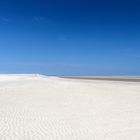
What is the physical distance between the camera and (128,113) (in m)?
10.1

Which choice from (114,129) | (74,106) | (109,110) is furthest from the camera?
(74,106)

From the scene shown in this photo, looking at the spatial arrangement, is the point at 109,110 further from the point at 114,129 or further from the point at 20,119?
the point at 20,119

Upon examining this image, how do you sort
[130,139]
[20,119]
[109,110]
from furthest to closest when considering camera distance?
[109,110], [20,119], [130,139]

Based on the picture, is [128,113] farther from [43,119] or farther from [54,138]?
[54,138]

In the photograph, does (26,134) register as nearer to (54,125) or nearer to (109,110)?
(54,125)

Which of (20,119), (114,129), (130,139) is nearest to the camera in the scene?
(130,139)

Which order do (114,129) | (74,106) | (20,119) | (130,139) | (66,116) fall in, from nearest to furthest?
(130,139), (114,129), (20,119), (66,116), (74,106)

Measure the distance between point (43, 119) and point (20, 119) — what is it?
0.97 m

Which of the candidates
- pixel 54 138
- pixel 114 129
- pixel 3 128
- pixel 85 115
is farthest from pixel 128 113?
pixel 3 128

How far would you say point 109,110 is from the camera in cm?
1098

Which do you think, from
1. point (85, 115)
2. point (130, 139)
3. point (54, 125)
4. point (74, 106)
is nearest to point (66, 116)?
point (85, 115)

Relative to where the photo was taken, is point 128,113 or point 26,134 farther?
point 128,113

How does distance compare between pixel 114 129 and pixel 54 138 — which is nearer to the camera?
pixel 54 138

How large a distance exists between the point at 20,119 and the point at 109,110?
469 centimetres
